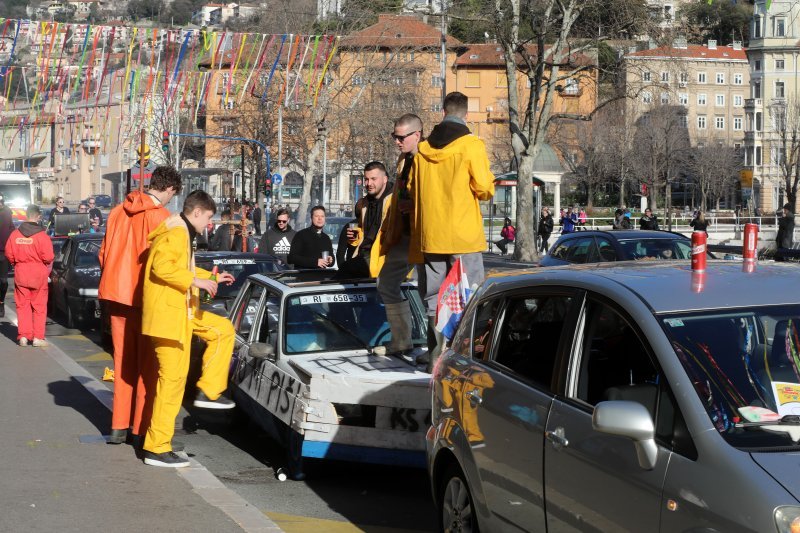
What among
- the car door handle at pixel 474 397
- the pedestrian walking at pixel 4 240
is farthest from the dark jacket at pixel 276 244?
the car door handle at pixel 474 397

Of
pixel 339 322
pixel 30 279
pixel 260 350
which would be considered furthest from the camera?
pixel 30 279

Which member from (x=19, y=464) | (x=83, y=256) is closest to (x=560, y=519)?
(x=19, y=464)

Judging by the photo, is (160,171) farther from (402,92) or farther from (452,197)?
(402,92)

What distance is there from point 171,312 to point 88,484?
4.18 ft

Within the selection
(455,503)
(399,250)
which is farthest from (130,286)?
(455,503)

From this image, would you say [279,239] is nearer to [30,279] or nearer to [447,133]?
[30,279]

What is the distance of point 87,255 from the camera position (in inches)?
757

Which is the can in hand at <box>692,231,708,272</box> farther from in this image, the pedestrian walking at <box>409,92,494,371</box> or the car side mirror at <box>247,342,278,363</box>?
the car side mirror at <box>247,342,278,363</box>

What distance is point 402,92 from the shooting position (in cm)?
5741

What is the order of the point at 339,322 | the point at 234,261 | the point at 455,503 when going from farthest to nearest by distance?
the point at 234,261
the point at 339,322
the point at 455,503

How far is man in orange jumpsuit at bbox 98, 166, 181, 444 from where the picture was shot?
8766 mm

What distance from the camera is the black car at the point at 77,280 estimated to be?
1831cm

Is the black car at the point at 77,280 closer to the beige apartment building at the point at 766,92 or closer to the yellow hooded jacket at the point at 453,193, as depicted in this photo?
the yellow hooded jacket at the point at 453,193

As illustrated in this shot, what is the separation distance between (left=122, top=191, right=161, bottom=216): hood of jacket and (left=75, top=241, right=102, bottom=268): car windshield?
10.3m
